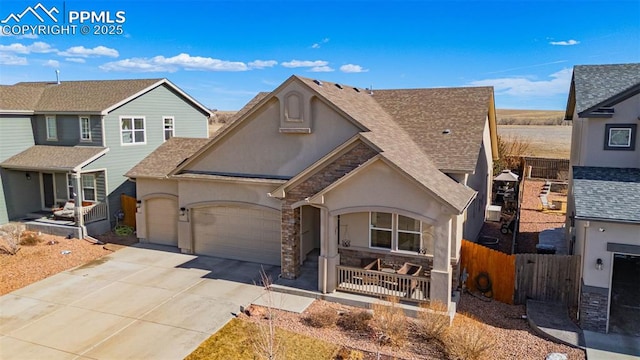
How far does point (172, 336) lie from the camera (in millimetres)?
11719

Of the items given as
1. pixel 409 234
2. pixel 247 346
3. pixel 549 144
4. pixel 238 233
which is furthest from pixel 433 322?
pixel 549 144

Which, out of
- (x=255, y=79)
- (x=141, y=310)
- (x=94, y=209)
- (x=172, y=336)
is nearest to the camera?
(x=172, y=336)

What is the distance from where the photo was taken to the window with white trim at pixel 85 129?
892 inches

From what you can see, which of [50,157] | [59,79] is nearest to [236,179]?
[50,157]

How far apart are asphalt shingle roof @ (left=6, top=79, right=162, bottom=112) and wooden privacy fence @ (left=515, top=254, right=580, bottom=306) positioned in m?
19.6

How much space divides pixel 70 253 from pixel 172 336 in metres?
9.48

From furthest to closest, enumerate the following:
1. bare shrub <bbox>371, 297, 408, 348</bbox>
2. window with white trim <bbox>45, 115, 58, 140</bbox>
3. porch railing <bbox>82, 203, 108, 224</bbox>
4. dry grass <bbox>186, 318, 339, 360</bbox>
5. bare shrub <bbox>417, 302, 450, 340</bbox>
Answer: window with white trim <bbox>45, 115, 58, 140</bbox>
porch railing <bbox>82, 203, 108, 224</bbox>
bare shrub <bbox>417, 302, 450, 340</bbox>
bare shrub <bbox>371, 297, 408, 348</bbox>
dry grass <bbox>186, 318, 339, 360</bbox>

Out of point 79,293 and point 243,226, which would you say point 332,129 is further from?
point 79,293

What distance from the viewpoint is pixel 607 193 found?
12664 mm

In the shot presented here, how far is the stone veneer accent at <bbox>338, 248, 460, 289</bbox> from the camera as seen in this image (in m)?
14.4

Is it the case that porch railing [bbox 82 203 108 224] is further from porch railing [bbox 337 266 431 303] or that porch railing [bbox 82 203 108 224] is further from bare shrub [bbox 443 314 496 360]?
bare shrub [bbox 443 314 496 360]

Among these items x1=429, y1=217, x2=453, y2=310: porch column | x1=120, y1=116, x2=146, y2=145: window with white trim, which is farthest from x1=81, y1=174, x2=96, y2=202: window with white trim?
x1=429, y1=217, x2=453, y2=310: porch column

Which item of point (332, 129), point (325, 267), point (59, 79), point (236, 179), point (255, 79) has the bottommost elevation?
point (325, 267)

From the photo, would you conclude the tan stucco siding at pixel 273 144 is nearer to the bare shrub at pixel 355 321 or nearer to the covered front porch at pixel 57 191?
the bare shrub at pixel 355 321
